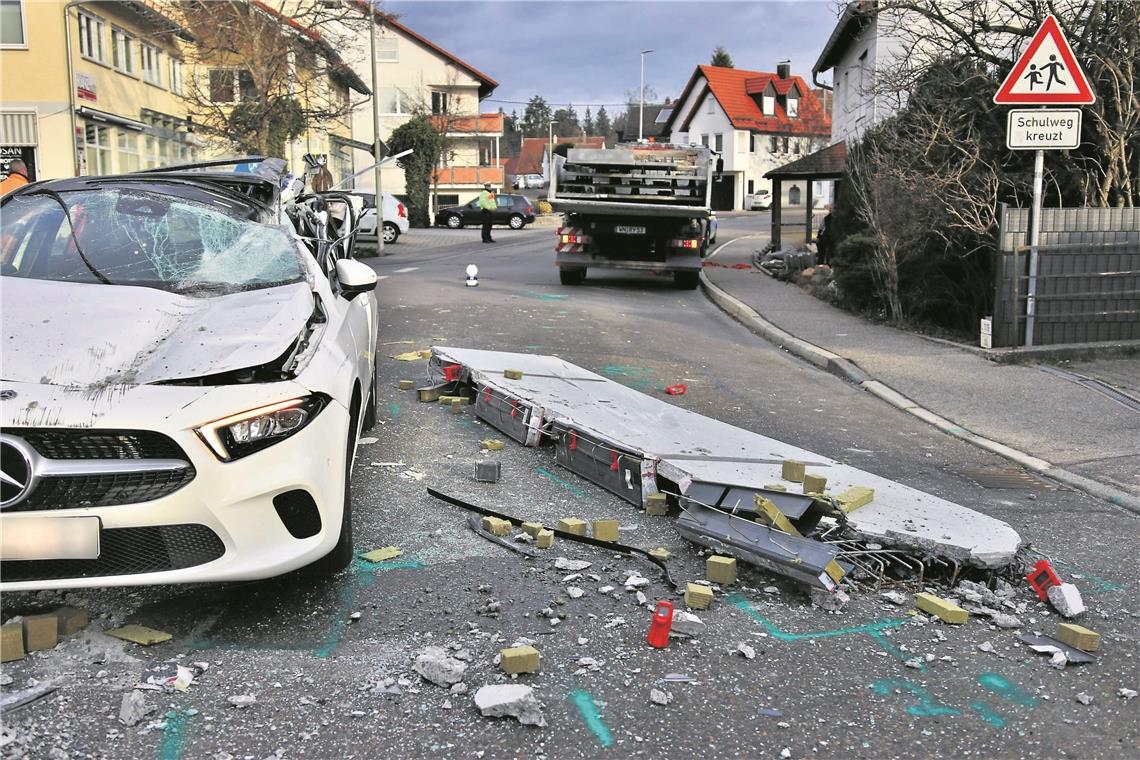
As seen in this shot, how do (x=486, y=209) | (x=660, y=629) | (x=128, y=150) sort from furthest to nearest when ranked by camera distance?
(x=486, y=209) → (x=128, y=150) → (x=660, y=629)

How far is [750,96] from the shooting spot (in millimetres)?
76875

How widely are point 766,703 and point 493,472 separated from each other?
8.67ft

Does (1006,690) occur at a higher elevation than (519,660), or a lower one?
lower

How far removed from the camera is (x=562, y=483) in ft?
18.6

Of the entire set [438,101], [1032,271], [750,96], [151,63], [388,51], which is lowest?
[1032,271]

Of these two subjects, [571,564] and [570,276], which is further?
[570,276]

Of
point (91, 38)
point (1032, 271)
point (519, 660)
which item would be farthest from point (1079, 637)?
point (91, 38)

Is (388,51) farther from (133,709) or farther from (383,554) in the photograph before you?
(133,709)

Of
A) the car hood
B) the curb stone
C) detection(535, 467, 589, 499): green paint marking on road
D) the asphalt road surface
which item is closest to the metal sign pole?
the curb stone

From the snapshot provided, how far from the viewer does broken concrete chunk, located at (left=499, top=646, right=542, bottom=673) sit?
11.1 feet

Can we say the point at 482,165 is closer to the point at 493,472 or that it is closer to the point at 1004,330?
the point at 1004,330

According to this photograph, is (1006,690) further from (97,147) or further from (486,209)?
(486,209)

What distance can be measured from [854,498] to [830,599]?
81cm

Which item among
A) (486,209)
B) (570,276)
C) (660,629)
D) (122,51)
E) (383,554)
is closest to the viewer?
(660,629)
